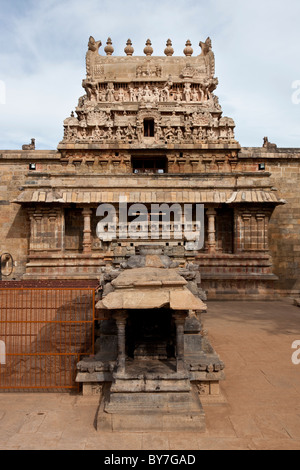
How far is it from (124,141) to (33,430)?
18.0 m

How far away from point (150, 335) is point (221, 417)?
206cm

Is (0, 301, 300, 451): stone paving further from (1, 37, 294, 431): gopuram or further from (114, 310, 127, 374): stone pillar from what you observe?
(114, 310, 127, 374): stone pillar

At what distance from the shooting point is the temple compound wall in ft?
55.2

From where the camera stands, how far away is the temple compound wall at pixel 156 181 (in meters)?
16.8

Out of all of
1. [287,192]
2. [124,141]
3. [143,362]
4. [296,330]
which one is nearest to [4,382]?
[143,362]

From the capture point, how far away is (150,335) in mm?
7105

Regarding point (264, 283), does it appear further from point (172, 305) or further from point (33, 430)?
point (33, 430)

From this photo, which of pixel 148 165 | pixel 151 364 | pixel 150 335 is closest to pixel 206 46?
pixel 148 165

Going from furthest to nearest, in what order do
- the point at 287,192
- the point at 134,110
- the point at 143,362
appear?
the point at 134,110
the point at 287,192
the point at 143,362

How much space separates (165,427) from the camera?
5.10 metres

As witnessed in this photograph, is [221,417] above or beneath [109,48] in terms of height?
beneath

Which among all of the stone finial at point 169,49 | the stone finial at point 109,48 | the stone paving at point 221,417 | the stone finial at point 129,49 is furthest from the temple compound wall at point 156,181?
the stone paving at point 221,417

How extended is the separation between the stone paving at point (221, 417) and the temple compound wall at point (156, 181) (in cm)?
419

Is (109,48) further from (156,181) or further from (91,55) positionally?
(156,181)
